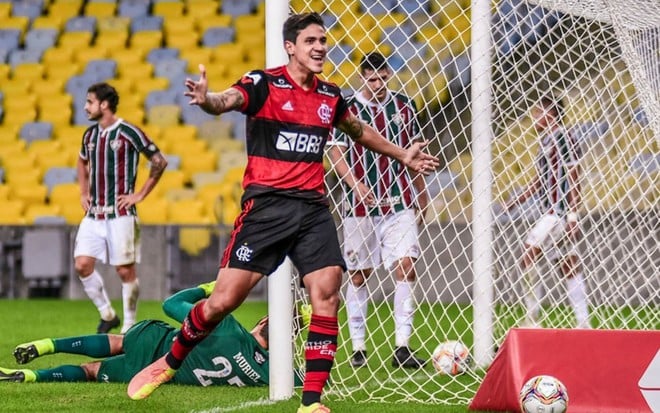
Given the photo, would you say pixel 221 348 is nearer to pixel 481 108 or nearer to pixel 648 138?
pixel 481 108

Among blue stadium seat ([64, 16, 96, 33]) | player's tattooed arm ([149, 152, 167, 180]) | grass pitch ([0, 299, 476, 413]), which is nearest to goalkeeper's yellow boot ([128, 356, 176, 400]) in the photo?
grass pitch ([0, 299, 476, 413])

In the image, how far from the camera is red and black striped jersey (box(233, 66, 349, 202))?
5.33m

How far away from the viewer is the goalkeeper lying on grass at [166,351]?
20.9 ft

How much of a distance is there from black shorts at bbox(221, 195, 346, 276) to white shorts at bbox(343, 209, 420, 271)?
2398 mm

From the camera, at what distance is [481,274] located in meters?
7.77

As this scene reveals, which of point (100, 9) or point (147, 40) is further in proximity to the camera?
point (100, 9)

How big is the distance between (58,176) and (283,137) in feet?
35.9

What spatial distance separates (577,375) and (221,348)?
73.5 inches

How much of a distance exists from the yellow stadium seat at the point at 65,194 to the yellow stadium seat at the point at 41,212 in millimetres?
125

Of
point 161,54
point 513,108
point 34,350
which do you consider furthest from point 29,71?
point 34,350

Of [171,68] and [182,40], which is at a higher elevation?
[182,40]

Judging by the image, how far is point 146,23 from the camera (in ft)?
60.5

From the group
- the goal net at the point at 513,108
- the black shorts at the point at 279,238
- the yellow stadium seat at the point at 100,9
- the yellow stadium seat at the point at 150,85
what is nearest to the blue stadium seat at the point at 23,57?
the yellow stadium seat at the point at 100,9

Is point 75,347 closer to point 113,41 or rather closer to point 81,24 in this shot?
point 113,41
